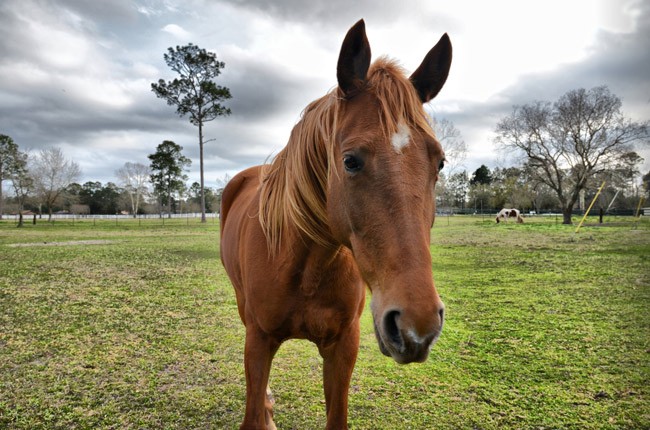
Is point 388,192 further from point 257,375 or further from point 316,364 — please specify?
point 316,364

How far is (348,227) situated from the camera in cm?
158

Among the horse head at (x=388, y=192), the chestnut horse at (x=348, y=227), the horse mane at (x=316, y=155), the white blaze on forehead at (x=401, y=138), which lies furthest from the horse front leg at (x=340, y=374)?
the white blaze on forehead at (x=401, y=138)

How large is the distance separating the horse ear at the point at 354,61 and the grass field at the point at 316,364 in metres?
2.46

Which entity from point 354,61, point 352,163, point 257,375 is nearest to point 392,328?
point 352,163

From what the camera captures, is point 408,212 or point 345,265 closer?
point 408,212

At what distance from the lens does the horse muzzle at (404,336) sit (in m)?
1.20

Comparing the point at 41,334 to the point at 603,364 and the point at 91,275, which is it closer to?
the point at 91,275

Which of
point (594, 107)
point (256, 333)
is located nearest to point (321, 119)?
point (256, 333)

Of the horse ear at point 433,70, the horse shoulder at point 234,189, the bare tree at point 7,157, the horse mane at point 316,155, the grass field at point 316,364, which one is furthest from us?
the bare tree at point 7,157

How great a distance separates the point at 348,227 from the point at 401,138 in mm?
452

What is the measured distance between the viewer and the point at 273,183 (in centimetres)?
229

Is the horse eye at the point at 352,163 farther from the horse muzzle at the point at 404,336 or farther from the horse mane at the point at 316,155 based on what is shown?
the horse muzzle at the point at 404,336

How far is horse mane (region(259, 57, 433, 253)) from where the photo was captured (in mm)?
1626

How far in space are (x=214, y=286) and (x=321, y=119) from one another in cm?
648
